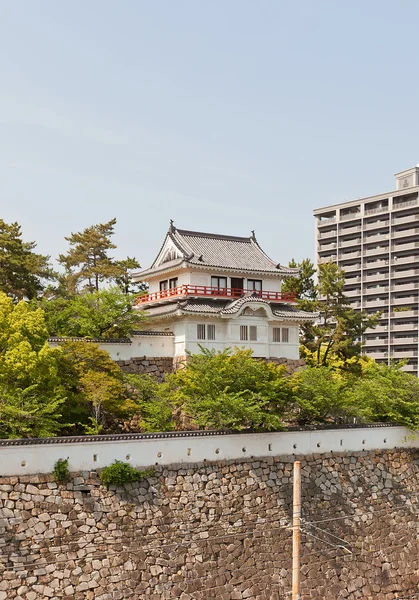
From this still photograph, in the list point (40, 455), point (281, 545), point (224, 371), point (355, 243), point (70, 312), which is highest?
point (355, 243)

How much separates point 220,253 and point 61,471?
65.8 feet

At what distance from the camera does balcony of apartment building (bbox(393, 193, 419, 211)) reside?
223 ft

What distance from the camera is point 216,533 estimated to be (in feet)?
76.4

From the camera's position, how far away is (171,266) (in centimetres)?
3650

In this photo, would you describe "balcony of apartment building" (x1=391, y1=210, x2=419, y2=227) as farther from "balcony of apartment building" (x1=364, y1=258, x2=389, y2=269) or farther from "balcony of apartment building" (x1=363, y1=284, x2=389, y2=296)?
"balcony of apartment building" (x1=363, y1=284, x2=389, y2=296)

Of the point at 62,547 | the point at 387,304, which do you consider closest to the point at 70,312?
the point at 62,547

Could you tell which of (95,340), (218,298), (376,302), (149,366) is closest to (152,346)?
(149,366)

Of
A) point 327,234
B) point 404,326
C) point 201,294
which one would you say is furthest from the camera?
point 327,234

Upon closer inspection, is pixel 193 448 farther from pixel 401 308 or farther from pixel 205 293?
pixel 401 308

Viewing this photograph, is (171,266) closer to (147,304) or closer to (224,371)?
(147,304)

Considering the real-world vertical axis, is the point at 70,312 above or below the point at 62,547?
above

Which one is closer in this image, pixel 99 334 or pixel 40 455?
pixel 40 455

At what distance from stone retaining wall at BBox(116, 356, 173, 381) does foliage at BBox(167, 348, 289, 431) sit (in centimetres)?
545

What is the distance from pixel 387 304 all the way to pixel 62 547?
55.8 m
